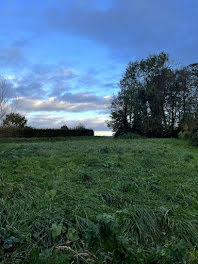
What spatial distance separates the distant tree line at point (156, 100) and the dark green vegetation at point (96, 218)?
59.9 feet

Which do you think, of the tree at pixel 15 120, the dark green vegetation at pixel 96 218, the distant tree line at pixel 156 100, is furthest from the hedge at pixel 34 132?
the dark green vegetation at pixel 96 218

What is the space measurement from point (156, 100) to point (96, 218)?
20.4 metres

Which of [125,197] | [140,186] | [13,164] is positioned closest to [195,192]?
[140,186]

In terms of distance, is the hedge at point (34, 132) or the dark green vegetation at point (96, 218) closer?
the dark green vegetation at point (96, 218)

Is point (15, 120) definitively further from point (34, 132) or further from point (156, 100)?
point (156, 100)

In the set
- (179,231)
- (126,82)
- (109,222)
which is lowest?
(179,231)

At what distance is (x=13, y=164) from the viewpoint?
4.42 metres

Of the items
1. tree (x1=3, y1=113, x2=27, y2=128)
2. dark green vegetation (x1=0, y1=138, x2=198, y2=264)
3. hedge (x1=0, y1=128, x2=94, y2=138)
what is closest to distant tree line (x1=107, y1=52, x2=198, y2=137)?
hedge (x1=0, y1=128, x2=94, y2=138)

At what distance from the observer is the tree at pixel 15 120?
807 inches

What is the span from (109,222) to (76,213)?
2.15ft

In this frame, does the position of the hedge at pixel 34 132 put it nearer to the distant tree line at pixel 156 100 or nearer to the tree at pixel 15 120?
the tree at pixel 15 120

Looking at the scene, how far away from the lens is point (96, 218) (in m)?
1.94

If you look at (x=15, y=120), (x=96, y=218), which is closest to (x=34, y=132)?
(x=15, y=120)

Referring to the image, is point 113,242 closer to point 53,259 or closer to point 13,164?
point 53,259
